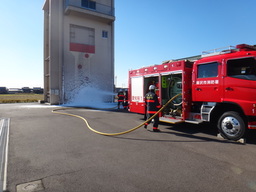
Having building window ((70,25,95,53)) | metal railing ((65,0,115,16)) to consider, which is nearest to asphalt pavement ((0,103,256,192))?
building window ((70,25,95,53))

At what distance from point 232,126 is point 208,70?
1.91m

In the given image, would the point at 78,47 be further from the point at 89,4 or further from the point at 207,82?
the point at 207,82

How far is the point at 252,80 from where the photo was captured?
4.82 metres

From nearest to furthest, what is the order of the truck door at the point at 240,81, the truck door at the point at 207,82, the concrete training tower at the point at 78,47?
the truck door at the point at 240,81 → the truck door at the point at 207,82 → the concrete training tower at the point at 78,47

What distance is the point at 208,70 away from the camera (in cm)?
603

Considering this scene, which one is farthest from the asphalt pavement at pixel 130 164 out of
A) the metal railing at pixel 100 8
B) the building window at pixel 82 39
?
the metal railing at pixel 100 8

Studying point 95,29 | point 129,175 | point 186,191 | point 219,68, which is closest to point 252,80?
point 219,68

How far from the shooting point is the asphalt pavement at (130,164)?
2822 mm

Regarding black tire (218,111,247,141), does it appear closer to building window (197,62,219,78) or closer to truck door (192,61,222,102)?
truck door (192,61,222,102)

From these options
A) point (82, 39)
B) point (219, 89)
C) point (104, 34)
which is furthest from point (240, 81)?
point (104, 34)

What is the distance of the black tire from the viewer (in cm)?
504

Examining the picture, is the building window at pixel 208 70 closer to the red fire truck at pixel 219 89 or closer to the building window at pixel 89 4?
the red fire truck at pixel 219 89

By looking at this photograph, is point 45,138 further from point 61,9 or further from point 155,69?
point 61,9

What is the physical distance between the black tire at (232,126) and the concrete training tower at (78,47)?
16381 mm
